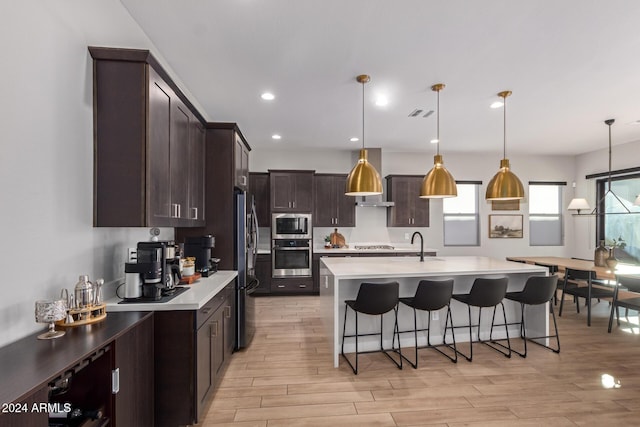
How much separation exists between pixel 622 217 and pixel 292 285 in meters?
6.38

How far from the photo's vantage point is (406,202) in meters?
6.11

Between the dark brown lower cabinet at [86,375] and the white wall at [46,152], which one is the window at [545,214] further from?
the white wall at [46,152]

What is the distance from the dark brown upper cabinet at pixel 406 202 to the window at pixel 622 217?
129 inches

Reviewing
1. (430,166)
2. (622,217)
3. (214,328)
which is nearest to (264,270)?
(214,328)

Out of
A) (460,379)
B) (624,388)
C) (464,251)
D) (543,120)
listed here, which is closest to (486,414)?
(460,379)

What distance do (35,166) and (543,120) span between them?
5.61 meters

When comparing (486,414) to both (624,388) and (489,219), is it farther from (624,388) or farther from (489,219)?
(489,219)

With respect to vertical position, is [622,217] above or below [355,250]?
above

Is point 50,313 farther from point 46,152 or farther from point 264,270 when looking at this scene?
point 264,270

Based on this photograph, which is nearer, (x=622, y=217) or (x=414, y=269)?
(x=414, y=269)

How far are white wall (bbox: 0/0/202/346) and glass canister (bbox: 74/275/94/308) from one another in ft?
0.38

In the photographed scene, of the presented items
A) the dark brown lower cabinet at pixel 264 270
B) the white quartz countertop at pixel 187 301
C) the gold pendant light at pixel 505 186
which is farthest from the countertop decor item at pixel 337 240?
the white quartz countertop at pixel 187 301

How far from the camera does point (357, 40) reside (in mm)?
2479

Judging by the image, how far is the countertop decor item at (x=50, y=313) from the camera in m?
1.38
